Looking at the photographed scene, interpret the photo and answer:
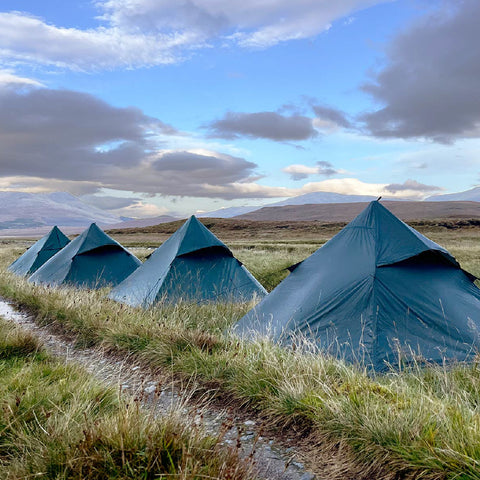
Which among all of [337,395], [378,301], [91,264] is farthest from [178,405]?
[91,264]

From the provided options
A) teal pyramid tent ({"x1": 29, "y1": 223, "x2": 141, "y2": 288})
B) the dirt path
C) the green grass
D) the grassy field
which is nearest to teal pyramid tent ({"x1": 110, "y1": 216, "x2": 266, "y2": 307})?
the grassy field

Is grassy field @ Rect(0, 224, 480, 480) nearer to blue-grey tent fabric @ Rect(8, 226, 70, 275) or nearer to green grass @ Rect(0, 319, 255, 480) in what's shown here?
green grass @ Rect(0, 319, 255, 480)

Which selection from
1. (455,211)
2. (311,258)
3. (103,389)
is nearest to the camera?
(103,389)

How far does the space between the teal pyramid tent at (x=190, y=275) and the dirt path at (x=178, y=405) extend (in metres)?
2.49

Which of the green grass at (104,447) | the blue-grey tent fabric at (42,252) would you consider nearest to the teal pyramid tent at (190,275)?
the green grass at (104,447)

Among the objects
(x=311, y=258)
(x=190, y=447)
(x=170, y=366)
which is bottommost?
(x=170, y=366)

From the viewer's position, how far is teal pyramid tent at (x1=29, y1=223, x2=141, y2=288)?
15.4m

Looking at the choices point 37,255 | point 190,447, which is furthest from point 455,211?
point 190,447

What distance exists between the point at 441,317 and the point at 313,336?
2023mm

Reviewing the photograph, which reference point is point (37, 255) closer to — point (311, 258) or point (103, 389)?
point (311, 258)

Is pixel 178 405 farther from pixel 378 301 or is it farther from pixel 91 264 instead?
pixel 91 264

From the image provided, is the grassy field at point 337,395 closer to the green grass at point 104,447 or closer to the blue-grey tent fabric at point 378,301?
the blue-grey tent fabric at point 378,301

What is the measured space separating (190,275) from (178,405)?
7498mm

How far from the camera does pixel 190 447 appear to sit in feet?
10.6
